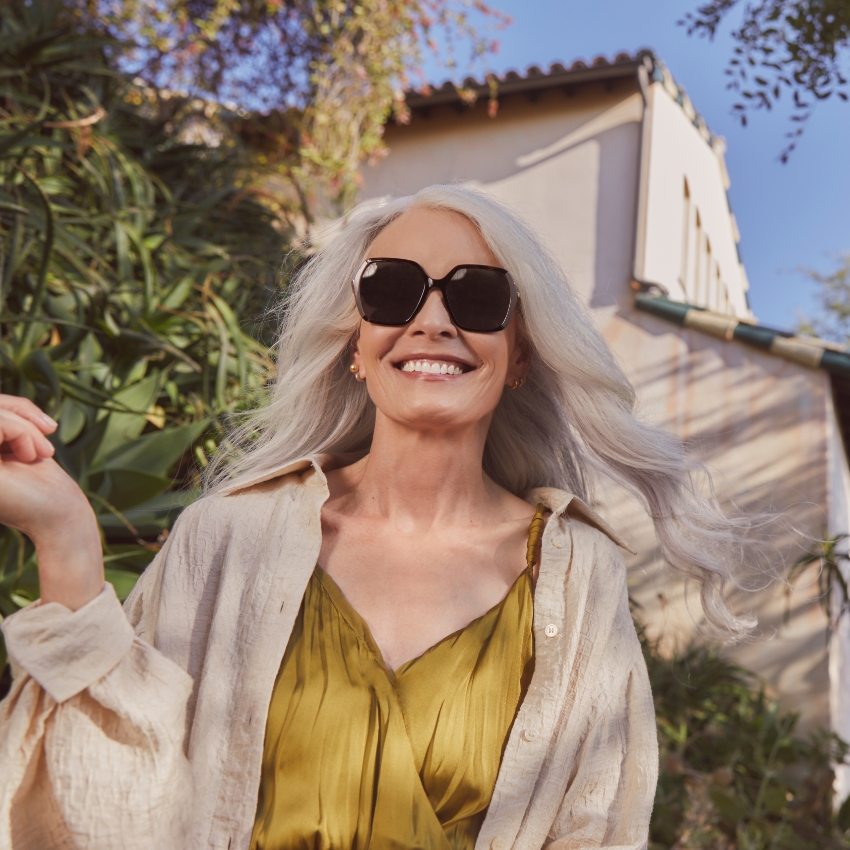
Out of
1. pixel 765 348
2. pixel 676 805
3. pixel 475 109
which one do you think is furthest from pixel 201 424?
pixel 475 109

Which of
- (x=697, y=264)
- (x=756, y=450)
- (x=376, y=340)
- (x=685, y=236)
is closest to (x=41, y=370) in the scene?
(x=376, y=340)

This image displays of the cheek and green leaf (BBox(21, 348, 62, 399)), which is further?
green leaf (BBox(21, 348, 62, 399))

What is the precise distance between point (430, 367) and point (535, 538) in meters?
0.40

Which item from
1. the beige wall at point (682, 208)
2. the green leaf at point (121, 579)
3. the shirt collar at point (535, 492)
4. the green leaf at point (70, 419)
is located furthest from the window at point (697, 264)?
the shirt collar at point (535, 492)

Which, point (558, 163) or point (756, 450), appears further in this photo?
point (558, 163)

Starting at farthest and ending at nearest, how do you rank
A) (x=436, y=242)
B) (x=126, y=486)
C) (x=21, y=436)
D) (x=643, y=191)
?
(x=643, y=191) < (x=126, y=486) < (x=436, y=242) < (x=21, y=436)

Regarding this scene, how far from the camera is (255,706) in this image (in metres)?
1.36

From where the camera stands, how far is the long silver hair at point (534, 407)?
1.68m

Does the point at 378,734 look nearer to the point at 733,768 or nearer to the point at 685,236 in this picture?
the point at 733,768

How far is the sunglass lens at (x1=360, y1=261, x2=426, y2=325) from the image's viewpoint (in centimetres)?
155

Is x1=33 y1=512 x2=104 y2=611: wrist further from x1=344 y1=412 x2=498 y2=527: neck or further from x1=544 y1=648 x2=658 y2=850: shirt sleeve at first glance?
x1=544 y1=648 x2=658 y2=850: shirt sleeve

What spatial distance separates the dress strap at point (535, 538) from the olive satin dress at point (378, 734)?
16 centimetres

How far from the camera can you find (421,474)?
65.6 inches

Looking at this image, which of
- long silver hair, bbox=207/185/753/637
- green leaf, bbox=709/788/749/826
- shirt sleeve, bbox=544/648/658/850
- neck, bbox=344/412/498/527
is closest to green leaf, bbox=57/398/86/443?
long silver hair, bbox=207/185/753/637
